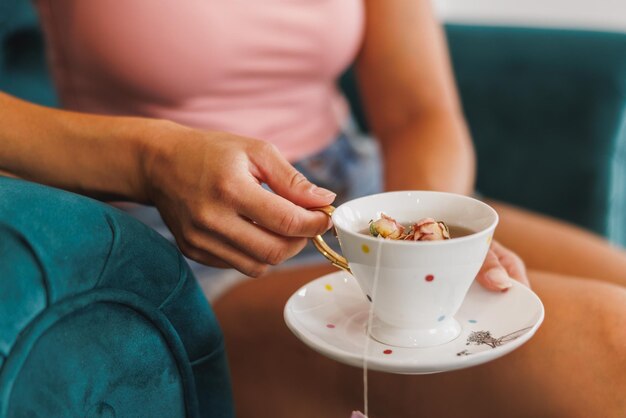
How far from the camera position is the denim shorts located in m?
0.87

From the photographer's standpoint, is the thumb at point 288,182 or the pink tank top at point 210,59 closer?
the thumb at point 288,182

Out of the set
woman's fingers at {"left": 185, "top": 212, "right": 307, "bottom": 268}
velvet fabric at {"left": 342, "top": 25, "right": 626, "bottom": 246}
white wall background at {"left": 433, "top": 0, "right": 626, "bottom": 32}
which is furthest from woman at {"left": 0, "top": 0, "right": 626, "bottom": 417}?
white wall background at {"left": 433, "top": 0, "right": 626, "bottom": 32}

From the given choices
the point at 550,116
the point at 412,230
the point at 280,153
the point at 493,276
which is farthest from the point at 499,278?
the point at 550,116

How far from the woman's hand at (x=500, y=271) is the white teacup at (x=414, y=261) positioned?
0.05 meters

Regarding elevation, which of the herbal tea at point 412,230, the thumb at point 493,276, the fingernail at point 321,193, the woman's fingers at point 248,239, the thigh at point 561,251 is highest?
the fingernail at point 321,193

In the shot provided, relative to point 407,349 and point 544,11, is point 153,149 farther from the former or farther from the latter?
point 544,11

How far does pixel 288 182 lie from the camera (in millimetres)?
599

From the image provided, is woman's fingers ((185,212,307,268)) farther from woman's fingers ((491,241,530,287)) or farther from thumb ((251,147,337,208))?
woman's fingers ((491,241,530,287))

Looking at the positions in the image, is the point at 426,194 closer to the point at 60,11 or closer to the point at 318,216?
the point at 318,216

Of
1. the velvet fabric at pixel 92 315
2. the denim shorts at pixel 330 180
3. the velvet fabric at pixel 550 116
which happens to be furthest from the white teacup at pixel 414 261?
the velvet fabric at pixel 550 116

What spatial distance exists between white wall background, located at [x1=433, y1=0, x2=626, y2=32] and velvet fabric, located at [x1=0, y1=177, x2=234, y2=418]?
1582mm

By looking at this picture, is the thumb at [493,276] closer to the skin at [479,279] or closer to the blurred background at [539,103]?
the skin at [479,279]

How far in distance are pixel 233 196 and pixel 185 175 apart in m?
0.05

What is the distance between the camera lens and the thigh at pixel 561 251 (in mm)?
898
